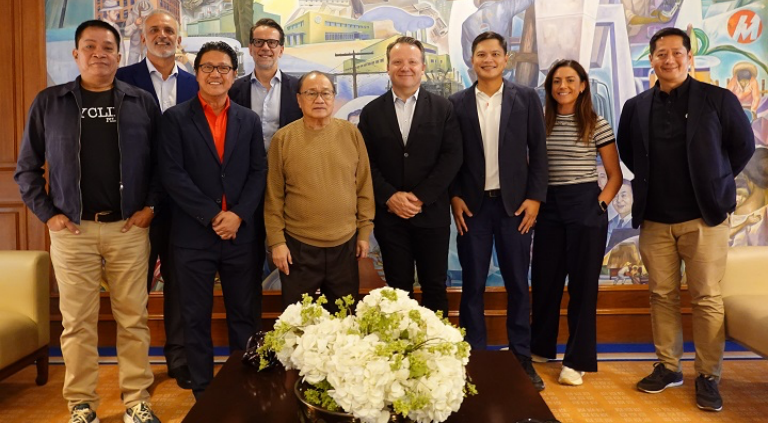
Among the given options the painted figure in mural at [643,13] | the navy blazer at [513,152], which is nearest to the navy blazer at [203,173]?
the navy blazer at [513,152]

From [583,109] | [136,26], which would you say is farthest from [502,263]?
[136,26]

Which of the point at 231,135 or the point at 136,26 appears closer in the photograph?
the point at 231,135

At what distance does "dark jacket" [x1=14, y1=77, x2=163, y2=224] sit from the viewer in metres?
2.67

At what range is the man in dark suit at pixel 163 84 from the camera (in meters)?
3.22

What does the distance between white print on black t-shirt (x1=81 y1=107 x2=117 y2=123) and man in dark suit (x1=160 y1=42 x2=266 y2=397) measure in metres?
0.22

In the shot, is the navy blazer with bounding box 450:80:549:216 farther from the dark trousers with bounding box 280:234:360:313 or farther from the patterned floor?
the patterned floor

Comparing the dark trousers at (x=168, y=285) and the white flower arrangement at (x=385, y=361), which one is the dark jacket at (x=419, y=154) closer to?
the dark trousers at (x=168, y=285)

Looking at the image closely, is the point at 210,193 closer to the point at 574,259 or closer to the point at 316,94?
the point at 316,94

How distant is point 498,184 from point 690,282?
1057 mm

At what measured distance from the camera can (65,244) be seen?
2.72 m

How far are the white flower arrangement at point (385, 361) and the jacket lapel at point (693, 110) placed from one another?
1.95 metres

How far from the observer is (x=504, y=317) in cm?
396

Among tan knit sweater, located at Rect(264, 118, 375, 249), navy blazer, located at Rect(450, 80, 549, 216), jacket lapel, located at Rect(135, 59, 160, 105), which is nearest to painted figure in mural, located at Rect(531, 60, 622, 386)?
navy blazer, located at Rect(450, 80, 549, 216)

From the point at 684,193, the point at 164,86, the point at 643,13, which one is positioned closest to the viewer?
the point at 684,193
